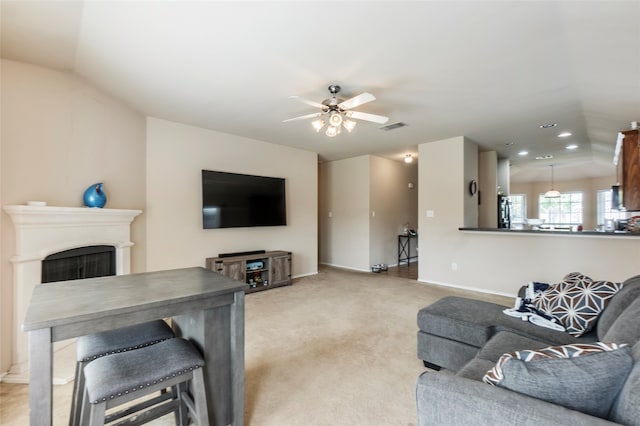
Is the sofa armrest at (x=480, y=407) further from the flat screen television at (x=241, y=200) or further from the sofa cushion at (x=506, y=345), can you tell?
the flat screen television at (x=241, y=200)

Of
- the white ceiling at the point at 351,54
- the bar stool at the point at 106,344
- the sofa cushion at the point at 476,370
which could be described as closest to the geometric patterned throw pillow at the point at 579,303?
the sofa cushion at the point at 476,370

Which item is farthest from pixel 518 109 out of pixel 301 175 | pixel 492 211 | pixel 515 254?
pixel 301 175

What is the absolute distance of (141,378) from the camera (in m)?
1.21

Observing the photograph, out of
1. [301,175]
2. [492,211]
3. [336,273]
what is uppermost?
[301,175]

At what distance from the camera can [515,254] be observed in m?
4.45

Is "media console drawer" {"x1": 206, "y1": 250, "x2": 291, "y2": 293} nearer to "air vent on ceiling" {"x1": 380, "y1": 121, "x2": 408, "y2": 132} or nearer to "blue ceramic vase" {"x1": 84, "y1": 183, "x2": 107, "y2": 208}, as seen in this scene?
"blue ceramic vase" {"x1": 84, "y1": 183, "x2": 107, "y2": 208}

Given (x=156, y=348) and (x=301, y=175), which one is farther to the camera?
(x=301, y=175)

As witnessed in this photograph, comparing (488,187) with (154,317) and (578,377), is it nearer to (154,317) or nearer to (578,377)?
(578,377)

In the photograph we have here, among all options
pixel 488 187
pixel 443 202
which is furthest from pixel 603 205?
pixel 443 202

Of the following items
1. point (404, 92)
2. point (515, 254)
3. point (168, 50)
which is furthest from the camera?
point (515, 254)

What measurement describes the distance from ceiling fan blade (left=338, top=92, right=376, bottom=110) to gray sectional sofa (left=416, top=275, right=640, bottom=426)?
187 cm

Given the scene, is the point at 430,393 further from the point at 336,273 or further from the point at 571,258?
the point at 336,273

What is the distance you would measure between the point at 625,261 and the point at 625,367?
394 cm

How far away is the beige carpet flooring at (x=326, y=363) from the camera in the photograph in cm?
179
